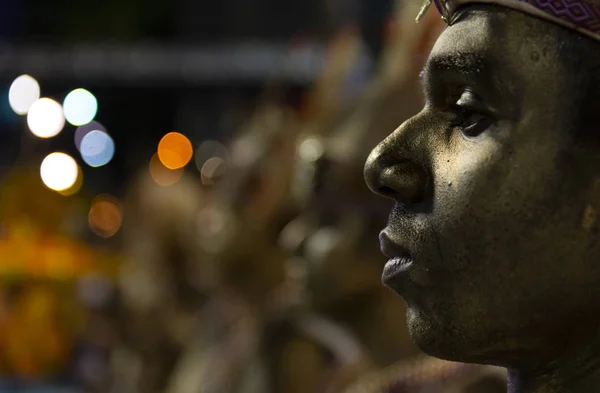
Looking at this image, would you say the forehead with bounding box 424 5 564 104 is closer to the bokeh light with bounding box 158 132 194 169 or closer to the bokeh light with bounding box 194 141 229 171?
Answer: the bokeh light with bounding box 194 141 229 171

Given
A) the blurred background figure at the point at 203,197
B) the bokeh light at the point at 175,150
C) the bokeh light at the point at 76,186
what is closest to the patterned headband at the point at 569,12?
the blurred background figure at the point at 203,197

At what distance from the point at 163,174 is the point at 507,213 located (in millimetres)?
2428

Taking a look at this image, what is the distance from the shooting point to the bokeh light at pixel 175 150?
343 centimetres

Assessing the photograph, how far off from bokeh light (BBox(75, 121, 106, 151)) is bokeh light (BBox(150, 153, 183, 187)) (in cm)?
52

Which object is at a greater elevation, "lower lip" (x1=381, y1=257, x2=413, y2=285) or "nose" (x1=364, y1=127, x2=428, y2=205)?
"nose" (x1=364, y1=127, x2=428, y2=205)

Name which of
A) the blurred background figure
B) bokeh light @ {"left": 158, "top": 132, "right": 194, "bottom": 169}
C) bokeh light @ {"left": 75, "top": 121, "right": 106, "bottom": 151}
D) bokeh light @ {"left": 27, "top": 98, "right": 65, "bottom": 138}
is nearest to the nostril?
the blurred background figure

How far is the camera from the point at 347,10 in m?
2.56

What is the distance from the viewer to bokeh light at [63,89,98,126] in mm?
3791

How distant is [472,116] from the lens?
617 mm

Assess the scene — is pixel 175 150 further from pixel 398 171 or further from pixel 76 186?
pixel 398 171

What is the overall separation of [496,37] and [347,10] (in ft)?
6.54

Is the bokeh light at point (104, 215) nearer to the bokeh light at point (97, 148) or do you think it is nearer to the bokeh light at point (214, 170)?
the bokeh light at point (97, 148)

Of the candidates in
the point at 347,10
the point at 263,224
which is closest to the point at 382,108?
the point at 263,224

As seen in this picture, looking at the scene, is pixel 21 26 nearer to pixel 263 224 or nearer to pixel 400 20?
pixel 263 224
